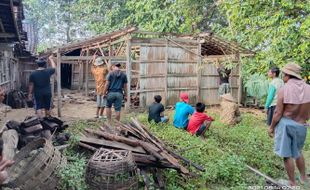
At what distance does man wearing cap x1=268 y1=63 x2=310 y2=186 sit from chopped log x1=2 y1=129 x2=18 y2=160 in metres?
3.85

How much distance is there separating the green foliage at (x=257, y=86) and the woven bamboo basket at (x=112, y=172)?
34.1ft

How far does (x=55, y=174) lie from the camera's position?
443cm

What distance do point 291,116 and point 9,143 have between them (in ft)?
13.9

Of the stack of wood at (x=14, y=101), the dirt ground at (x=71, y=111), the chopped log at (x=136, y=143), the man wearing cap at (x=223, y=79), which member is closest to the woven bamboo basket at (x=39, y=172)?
the chopped log at (x=136, y=143)

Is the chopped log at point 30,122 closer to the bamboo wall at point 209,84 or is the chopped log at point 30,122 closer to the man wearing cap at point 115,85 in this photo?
the man wearing cap at point 115,85


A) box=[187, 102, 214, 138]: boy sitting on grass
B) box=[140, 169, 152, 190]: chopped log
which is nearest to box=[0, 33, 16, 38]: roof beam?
box=[187, 102, 214, 138]: boy sitting on grass

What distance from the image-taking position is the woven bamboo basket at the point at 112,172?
4.44 meters

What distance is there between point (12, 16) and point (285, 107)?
24.1 ft

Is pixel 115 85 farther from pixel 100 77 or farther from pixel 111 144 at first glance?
pixel 111 144

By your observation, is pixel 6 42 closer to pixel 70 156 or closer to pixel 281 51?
pixel 70 156

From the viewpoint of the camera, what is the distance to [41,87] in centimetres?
833

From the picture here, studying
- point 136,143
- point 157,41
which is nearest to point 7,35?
point 157,41

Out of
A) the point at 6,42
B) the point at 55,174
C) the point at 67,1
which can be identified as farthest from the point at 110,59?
the point at 67,1

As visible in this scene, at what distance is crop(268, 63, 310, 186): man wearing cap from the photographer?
493cm
